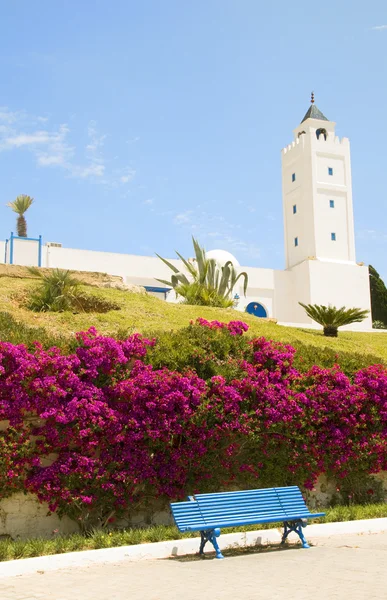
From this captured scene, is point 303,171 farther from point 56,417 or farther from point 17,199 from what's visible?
point 56,417

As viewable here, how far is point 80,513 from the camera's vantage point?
8.50m

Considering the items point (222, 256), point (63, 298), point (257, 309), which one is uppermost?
point (222, 256)

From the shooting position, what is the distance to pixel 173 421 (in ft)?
29.6

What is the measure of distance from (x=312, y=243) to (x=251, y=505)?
3260 cm

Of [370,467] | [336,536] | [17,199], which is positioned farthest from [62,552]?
[17,199]

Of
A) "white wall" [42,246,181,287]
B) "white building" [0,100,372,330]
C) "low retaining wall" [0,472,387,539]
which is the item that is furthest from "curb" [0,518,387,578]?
"white building" [0,100,372,330]

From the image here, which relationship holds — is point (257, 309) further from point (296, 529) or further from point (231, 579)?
point (231, 579)

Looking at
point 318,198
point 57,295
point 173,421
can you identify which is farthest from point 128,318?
point 318,198

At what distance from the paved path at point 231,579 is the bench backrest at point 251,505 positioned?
42 cm

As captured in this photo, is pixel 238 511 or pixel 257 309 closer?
pixel 238 511

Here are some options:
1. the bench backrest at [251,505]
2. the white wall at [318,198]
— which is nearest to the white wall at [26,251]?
the white wall at [318,198]

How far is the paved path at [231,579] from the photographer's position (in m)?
5.46

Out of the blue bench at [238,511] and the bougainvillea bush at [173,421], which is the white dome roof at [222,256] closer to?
the bougainvillea bush at [173,421]

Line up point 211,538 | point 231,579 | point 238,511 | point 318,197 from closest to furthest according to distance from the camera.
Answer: point 231,579, point 211,538, point 238,511, point 318,197
